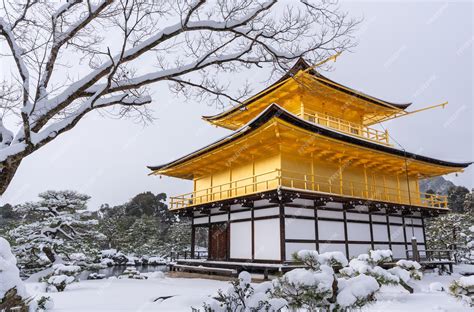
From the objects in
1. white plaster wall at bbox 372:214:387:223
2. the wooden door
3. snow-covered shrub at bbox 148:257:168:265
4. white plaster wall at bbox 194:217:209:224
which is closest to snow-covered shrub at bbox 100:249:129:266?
snow-covered shrub at bbox 148:257:168:265

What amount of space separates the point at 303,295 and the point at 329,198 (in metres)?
8.79

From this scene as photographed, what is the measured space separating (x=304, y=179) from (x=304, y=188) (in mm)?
405

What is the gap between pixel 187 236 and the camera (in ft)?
118

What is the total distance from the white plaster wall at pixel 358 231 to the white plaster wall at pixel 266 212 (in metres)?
3.98

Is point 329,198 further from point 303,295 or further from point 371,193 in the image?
point 303,295

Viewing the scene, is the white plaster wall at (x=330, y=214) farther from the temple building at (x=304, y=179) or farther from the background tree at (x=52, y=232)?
the background tree at (x=52, y=232)

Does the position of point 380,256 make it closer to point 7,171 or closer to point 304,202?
point 304,202

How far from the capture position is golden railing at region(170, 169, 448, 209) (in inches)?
551

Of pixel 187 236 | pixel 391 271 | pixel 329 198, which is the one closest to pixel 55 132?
pixel 391 271

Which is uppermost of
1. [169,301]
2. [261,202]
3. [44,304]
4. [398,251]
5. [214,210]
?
[261,202]

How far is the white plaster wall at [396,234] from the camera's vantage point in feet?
55.1

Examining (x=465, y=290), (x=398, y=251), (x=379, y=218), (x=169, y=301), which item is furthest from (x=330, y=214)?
(x=169, y=301)

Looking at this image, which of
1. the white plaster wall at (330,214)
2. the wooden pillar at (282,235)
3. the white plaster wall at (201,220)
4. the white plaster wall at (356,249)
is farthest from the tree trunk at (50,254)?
the white plaster wall at (356,249)

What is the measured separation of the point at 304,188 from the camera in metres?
14.3
